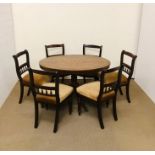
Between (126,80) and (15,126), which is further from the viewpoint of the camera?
(126,80)

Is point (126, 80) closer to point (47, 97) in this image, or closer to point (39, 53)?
point (47, 97)

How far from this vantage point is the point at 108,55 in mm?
4047

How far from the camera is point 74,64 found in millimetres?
2854

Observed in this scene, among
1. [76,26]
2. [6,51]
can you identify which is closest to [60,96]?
[6,51]

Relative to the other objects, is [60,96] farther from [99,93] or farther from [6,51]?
[6,51]

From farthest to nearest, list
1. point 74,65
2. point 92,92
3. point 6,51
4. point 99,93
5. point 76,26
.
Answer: point 76,26, point 6,51, point 74,65, point 92,92, point 99,93

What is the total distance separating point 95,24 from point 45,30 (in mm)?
988

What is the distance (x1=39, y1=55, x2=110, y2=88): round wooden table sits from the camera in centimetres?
262

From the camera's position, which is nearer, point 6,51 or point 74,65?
point 74,65

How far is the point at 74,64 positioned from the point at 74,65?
0.05 meters

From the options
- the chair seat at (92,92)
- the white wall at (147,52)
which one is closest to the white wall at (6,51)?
the chair seat at (92,92)

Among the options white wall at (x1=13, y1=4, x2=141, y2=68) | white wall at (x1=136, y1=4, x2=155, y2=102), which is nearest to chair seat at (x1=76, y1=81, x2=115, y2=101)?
white wall at (x1=136, y1=4, x2=155, y2=102)

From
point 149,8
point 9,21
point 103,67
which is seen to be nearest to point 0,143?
point 103,67

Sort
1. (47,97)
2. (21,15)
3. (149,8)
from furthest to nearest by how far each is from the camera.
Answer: (21,15) → (149,8) → (47,97)
